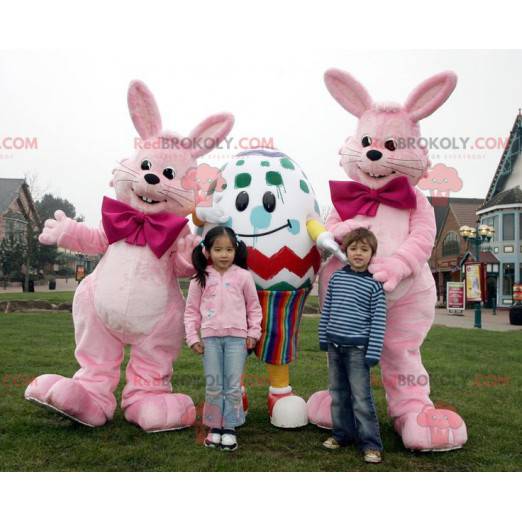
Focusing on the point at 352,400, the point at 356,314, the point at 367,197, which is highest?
the point at 367,197

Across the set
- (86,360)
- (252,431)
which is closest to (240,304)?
(252,431)

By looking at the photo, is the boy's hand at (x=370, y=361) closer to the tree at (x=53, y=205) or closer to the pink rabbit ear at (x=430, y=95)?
the pink rabbit ear at (x=430, y=95)

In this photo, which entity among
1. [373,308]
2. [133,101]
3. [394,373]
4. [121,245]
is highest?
[133,101]

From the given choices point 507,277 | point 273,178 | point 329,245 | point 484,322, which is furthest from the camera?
point 507,277

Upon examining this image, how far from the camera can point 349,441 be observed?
3432 mm

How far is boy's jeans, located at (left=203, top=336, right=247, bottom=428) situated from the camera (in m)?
3.37

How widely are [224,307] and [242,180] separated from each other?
921 mm

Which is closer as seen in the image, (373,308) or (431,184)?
(373,308)

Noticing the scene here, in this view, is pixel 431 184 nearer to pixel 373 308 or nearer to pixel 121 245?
pixel 373 308

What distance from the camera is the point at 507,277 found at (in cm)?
2375

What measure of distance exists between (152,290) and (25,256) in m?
22.2

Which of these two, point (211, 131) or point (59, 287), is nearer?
point (211, 131)

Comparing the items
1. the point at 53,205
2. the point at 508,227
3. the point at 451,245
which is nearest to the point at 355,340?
the point at 508,227

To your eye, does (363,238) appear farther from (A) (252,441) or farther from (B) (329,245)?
(A) (252,441)
